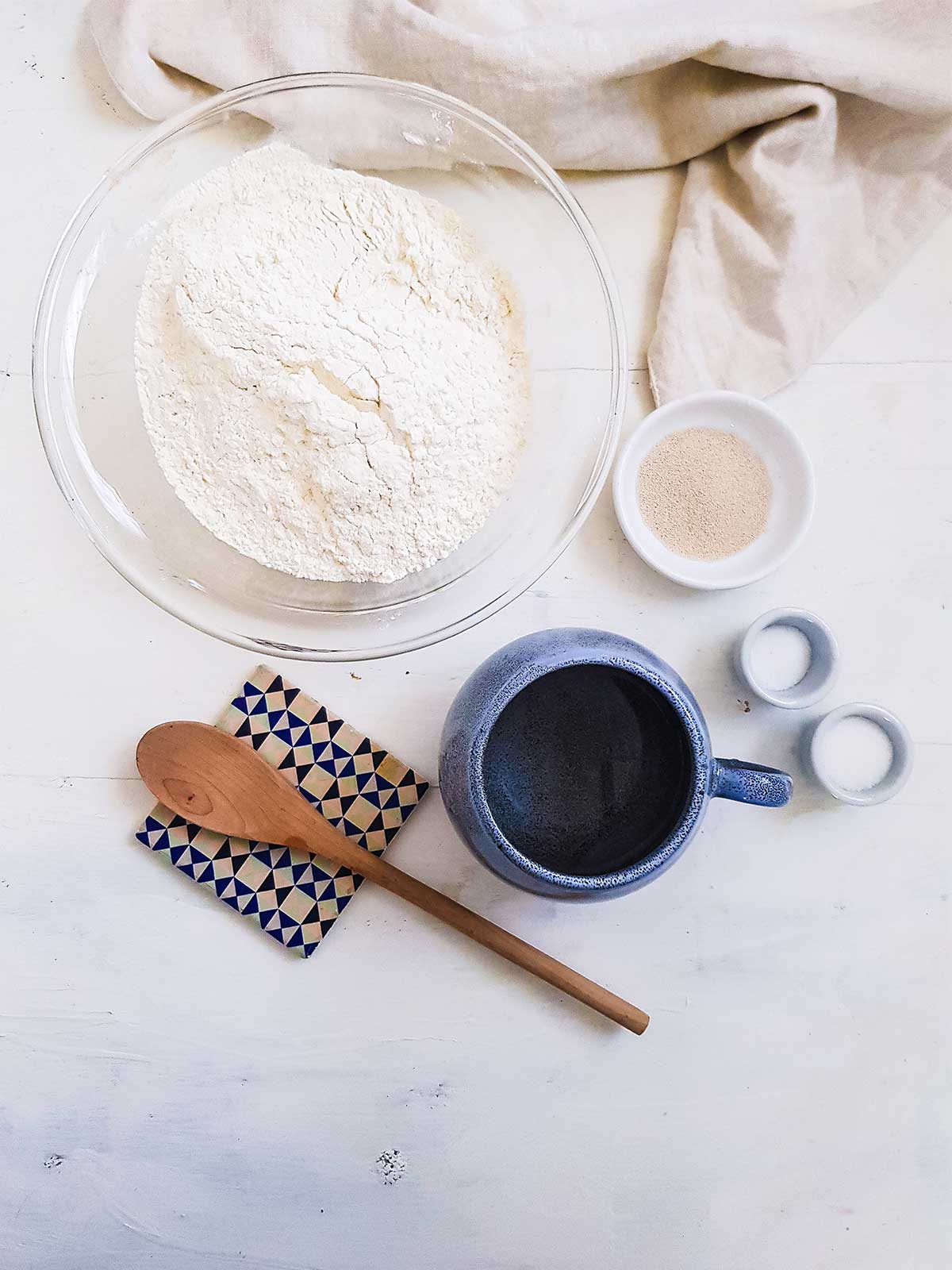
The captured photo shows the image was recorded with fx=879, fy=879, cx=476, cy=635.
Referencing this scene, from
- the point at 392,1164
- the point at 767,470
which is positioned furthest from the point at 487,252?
the point at 392,1164

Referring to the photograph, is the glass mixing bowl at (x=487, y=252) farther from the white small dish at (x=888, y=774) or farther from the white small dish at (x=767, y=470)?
the white small dish at (x=888, y=774)

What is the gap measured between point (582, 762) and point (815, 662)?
0.87ft

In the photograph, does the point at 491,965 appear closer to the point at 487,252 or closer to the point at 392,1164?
the point at 392,1164

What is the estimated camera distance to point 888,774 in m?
0.80

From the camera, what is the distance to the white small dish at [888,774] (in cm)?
78

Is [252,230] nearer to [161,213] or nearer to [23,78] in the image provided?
[161,213]

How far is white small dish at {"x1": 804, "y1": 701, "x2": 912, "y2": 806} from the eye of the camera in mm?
785

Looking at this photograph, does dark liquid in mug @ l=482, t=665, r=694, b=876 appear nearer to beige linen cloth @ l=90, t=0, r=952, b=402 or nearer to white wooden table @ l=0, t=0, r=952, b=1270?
white wooden table @ l=0, t=0, r=952, b=1270

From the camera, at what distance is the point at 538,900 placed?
0.82 metres

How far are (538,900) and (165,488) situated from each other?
490 mm

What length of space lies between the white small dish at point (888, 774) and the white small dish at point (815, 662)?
0.08 ft

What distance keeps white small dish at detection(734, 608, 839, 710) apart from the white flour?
10.6 inches

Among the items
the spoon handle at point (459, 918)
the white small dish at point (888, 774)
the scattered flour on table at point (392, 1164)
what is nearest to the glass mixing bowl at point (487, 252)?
the spoon handle at point (459, 918)

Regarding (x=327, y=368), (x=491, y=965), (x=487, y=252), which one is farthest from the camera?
(x=491, y=965)
